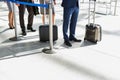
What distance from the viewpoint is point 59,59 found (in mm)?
4387

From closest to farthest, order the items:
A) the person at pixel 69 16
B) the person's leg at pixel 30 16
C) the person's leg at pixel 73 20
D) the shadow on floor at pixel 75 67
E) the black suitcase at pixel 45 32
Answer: the shadow on floor at pixel 75 67
the person at pixel 69 16
the person's leg at pixel 73 20
the black suitcase at pixel 45 32
the person's leg at pixel 30 16

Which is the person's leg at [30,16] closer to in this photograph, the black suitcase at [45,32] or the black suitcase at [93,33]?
the black suitcase at [45,32]

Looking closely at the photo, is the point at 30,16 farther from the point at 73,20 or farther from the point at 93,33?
the point at 93,33

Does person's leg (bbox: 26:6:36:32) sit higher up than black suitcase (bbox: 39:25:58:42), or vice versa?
person's leg (bbox: 26:6:36:32)

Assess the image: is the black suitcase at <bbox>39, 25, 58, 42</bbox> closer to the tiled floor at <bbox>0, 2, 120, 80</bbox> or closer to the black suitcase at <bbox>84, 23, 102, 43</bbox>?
the tiled floor at <bbox>0, 2, 120, 80</bbox>

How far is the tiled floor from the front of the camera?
12.2 ft

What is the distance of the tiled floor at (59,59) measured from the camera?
3.73 m

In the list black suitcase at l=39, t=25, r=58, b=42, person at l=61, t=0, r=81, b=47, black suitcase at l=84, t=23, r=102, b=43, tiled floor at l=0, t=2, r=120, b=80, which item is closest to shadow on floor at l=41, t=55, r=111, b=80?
tiled floor at l=0, t=2, r=120, b=80

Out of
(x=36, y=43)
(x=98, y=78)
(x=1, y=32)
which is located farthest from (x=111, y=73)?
(x=1, y=32)

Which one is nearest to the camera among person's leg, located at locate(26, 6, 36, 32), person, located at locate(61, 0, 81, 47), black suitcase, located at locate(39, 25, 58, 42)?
person, located at locate(61, 0, 81, 47)

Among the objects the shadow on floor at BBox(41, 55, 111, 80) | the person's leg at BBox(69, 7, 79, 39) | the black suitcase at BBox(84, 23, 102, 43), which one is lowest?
the shadow on floor at BBox(41, 55, 111, 80)

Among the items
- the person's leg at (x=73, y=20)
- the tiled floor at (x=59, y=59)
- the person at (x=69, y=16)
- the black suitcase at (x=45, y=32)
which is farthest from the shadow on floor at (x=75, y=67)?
the person's leg at (x=73, y=20)

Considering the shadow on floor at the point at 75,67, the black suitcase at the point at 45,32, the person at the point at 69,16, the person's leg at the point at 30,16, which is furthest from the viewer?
the person's leg at the point at 30,16

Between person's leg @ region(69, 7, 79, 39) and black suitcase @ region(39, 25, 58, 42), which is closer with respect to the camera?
person's leg @ region(69, 7, 79, 39)
